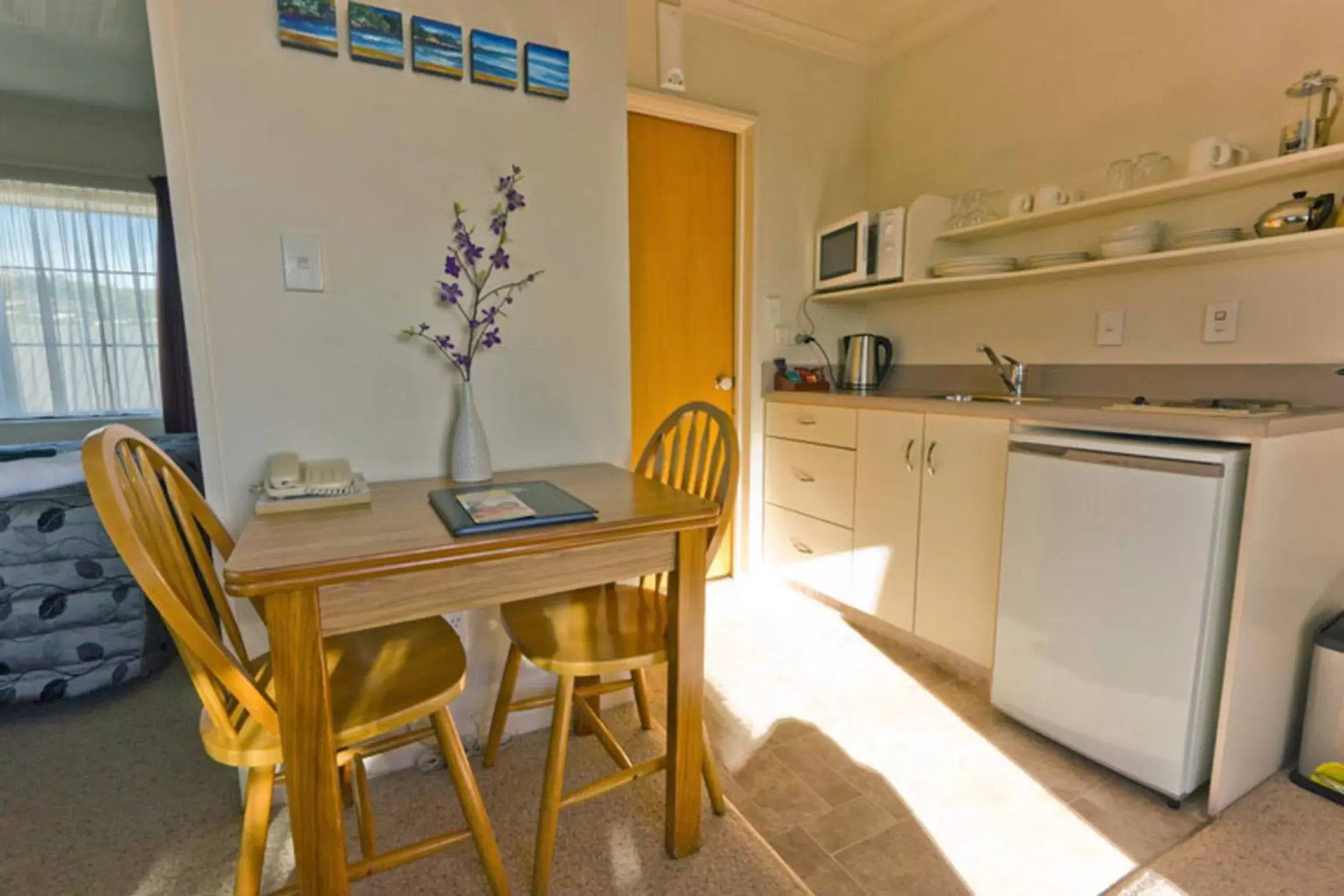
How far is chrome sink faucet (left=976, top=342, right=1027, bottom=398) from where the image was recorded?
2314 millimetres

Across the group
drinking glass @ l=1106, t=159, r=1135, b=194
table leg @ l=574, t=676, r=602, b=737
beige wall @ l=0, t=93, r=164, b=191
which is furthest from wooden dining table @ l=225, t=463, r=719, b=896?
beige wall @ l=0, t=93, r=164, b=191

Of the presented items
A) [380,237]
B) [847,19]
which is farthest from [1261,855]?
[847,19]

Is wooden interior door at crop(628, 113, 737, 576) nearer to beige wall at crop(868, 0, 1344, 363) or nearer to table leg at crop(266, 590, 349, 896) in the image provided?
beige wall at crop(868, 0, 1344, 363)

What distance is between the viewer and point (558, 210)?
163 centimetres

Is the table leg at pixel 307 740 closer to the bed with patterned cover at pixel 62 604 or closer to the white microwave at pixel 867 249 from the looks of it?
the bed with patterned cover at pixel 62 604

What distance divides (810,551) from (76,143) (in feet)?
15.8

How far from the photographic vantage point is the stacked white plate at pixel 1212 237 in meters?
1.70

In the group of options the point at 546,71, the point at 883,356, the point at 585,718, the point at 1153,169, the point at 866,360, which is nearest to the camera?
the point at 546,71

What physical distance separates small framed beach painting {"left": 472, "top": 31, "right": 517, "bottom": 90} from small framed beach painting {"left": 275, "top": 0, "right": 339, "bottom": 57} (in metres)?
0.30

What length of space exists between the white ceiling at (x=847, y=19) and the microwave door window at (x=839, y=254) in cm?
84

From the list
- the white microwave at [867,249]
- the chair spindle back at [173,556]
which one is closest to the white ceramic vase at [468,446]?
the chair spindle back at [173,556]

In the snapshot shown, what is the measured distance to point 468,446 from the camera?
4.76 feet

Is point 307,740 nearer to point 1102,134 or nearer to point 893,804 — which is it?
point 893,804

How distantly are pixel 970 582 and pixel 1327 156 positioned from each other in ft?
4.50
